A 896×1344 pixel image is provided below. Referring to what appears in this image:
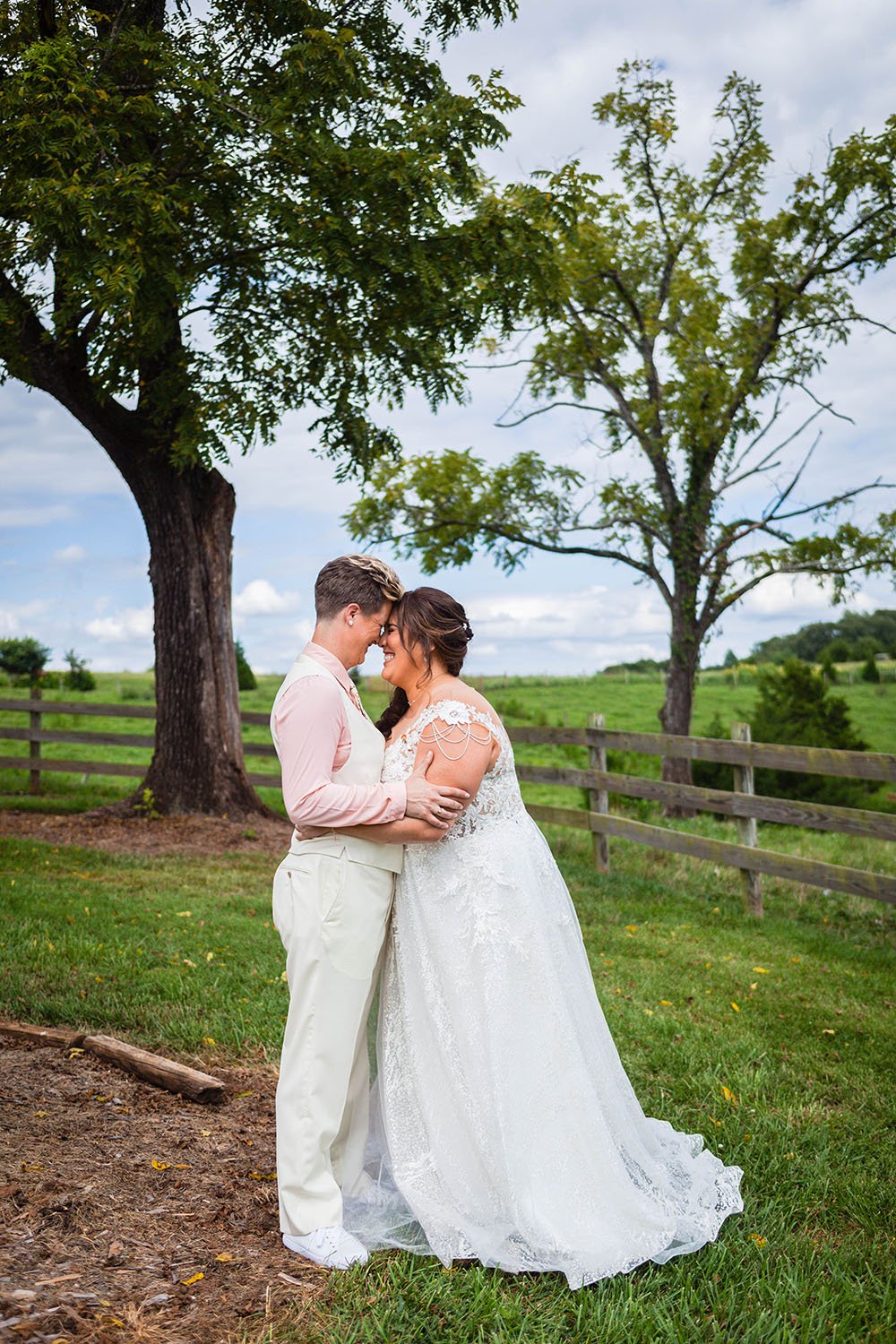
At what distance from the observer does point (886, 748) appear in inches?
935

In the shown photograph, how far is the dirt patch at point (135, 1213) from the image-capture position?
3.18 meters

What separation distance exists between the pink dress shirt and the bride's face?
31cm

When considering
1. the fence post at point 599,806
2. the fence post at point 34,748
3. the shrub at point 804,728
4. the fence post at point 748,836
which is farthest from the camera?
the fence post at point 34,748

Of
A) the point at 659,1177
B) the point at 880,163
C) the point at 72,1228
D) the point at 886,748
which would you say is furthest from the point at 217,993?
the point at 886,748

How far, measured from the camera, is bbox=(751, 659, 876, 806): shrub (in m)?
15.5

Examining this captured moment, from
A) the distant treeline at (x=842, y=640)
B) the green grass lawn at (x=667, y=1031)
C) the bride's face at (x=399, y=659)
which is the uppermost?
the distant treeline at (x=842, y=640)

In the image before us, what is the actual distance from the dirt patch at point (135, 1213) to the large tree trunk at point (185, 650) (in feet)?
24.6

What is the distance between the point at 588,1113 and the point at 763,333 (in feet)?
50.7

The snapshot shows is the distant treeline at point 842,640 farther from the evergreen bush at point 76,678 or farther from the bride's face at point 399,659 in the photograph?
the bride's face at point 399,659

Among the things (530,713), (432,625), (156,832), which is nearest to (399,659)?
(432,625)

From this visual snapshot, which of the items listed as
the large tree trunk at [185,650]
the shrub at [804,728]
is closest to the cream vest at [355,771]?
the large tree trunk at [185,650]

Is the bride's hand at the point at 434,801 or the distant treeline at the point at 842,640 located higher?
the distant treeline at the point at 842,640

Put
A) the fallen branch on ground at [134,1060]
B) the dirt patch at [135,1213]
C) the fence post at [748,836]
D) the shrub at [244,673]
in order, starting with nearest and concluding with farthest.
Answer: the dirt patch at [135,1213] → the fallen branch on ground at [134,1060] → the fence post at [748,836] → the shrub at [244,673]

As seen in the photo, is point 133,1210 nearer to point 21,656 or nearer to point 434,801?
point 434,801
